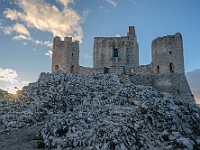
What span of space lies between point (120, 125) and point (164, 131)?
13.2ft

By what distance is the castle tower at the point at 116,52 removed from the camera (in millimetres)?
52594

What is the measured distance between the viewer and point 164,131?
25000 millimetres

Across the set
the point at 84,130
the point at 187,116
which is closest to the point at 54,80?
the point at 84,130

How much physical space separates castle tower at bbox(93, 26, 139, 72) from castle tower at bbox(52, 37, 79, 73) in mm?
3954

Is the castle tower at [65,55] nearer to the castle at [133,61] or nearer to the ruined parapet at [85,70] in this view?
the castle at [133,61]

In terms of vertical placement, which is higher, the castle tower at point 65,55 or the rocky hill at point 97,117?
the castle tower at point 65,55

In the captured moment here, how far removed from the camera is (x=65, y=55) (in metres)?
50.3

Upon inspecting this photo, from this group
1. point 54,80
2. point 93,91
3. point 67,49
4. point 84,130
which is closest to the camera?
point 84,130

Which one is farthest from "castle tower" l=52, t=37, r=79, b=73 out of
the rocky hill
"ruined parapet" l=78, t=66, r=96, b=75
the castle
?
the rocky hill

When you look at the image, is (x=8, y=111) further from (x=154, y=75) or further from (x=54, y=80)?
(x=154, y=75)

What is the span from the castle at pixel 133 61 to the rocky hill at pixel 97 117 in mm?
8418

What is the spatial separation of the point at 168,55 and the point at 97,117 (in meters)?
22.7

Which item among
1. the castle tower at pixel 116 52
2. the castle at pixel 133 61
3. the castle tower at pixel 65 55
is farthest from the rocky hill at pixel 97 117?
the castle tower at pixel 116 52

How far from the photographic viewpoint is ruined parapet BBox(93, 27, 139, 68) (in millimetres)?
52625
